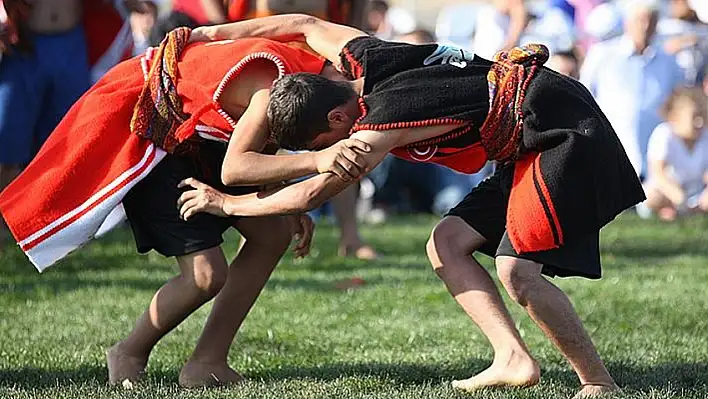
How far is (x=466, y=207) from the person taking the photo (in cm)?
426

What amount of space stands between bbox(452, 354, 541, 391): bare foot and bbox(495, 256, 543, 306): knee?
0.99ft

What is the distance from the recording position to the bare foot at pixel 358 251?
773cm

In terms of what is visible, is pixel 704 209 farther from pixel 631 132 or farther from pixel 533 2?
pixel 533 2

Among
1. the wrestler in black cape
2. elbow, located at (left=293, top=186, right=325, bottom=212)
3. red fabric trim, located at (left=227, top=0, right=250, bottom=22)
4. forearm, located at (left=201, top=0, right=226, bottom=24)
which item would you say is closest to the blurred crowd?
forearm, located at (left=201, top=0, right=226, bottom=24)

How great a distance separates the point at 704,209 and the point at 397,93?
6.73 m

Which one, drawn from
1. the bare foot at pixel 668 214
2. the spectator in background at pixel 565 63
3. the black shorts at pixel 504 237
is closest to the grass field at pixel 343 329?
the black shorts at pixel 504 237

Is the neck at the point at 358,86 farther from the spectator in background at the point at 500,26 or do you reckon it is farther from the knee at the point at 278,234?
the spectator in background at the point at 500,26

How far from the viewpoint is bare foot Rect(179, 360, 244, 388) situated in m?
4.34

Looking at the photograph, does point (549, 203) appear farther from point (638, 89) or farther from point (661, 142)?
point (638, 89)

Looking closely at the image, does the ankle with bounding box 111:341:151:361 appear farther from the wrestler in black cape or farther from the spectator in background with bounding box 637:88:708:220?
the spectator in background with bounding box 637:88:708:220

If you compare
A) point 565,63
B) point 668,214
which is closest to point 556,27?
point 565,63

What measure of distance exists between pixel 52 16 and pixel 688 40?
18.9 feet

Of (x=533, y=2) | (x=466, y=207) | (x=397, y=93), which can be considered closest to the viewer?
(x=397, y=93)

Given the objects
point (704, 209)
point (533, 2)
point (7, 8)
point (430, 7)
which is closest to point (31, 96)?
point (7, 8)
